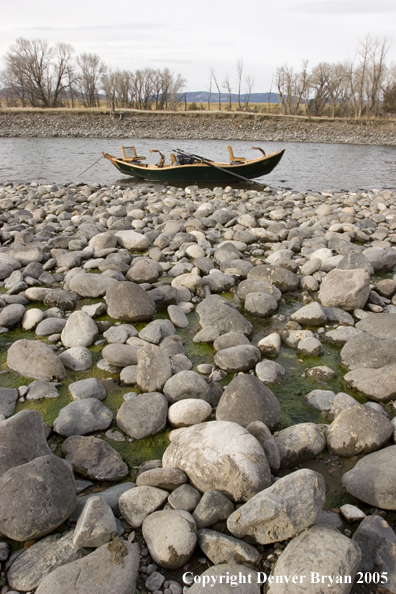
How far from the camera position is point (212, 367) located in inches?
139

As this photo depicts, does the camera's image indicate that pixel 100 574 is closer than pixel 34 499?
Yes

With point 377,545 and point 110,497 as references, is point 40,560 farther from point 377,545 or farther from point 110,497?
point 377,545

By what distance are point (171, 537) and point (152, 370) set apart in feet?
4.60

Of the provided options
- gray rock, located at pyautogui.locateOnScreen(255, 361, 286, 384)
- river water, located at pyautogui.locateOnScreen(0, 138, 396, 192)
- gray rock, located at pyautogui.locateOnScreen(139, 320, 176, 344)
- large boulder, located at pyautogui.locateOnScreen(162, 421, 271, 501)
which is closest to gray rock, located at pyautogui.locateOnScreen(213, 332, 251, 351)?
gray rock, located at pyautogui.locateOnScreen(255, 361, 286, 384)

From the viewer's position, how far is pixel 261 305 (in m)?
4.46

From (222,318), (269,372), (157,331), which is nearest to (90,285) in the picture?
(157,331)

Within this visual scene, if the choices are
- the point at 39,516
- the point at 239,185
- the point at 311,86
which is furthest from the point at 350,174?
the point at 311,86

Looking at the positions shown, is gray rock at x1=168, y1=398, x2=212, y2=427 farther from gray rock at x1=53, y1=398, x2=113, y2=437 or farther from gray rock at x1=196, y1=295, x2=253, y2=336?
gray rock at x1=196, y1=295, x2=253, y2=336

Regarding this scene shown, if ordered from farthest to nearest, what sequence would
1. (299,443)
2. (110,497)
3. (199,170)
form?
1. (199,170)
2. (299,443)
3. (110,497)

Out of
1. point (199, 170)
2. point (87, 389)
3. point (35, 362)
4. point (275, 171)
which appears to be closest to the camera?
point (87, 389)

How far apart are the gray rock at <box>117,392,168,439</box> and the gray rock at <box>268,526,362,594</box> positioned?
1218 mm

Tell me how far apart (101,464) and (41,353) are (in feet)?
4.18

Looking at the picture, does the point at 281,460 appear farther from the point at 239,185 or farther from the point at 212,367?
the point at 239,185

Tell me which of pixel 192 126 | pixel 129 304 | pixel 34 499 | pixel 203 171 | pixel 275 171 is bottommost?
pixel 34 499
